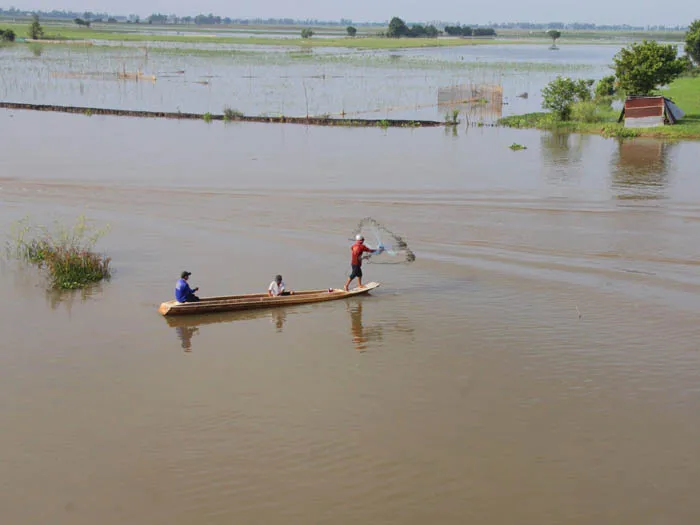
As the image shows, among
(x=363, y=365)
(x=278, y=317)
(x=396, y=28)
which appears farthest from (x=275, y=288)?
(x=396, y=28)

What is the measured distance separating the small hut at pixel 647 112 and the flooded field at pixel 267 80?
8.32 metres

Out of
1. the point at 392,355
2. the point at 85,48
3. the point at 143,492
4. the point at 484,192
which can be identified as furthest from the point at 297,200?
the point at 85,48

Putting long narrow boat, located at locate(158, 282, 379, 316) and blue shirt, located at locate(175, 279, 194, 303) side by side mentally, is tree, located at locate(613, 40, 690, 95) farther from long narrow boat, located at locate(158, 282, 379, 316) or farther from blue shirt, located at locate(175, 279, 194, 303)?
blue shirt, located at locate(175, 279, 194, 303)

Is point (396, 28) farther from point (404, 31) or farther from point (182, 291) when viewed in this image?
point (182, 291)

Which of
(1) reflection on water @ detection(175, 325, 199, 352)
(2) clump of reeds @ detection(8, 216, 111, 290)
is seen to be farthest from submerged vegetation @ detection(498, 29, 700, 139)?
(1) reflection on water @ detection(175, 325, 199, 352)

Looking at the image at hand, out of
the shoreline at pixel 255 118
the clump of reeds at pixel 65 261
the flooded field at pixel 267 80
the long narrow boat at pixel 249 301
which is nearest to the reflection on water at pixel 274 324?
the long narrow boat at pixel 249 301

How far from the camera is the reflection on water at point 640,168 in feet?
73.1

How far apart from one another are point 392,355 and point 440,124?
26.9m

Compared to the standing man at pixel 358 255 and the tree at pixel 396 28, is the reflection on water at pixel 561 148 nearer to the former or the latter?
the standing man at pixel 358 255

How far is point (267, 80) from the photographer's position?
58.0 m

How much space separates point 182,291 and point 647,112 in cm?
2702

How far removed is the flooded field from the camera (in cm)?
4359

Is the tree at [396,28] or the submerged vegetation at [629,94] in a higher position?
the tree at [396,28]

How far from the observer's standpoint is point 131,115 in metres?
38.7
